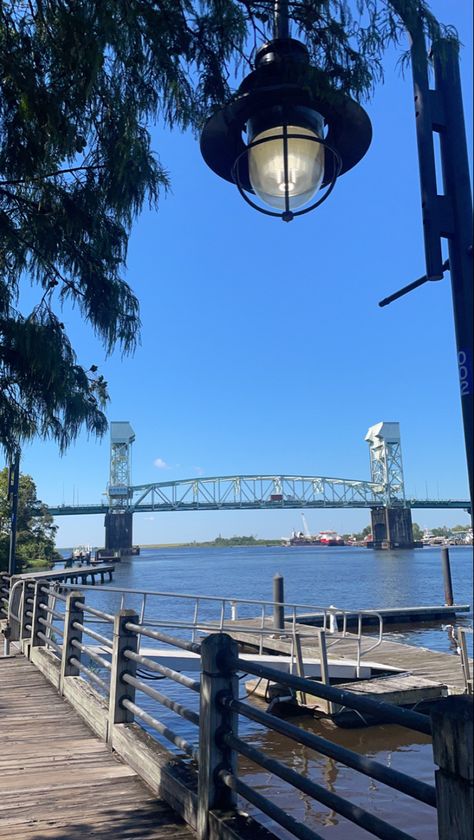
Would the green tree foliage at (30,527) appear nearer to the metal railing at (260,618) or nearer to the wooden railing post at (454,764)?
the metal railing at (260,618)

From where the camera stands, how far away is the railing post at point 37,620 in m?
9.57

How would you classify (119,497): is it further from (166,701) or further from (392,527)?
(166,701)

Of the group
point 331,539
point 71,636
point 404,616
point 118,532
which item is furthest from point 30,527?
point 331,539

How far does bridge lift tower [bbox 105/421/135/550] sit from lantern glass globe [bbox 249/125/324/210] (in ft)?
347

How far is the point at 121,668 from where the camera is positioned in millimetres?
5270

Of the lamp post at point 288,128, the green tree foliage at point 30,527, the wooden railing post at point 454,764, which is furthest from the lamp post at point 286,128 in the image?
the green tree foliage at point 30,527

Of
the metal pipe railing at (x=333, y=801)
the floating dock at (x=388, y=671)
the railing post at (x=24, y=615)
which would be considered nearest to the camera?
the metal pipe railing at (x=333, y=801)

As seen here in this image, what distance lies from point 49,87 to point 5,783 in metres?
4.50

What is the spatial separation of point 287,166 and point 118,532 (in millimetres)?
114512

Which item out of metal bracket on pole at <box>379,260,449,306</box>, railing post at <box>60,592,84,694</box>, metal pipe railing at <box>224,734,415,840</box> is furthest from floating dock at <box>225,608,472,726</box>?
metal bracket on pole at <box>379,260,449,306</box>

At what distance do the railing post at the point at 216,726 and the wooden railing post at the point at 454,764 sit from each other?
1.70m

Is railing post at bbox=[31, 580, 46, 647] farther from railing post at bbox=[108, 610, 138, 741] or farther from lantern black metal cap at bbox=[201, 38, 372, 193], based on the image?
lantern black metal cap at bbox=[201, 38, 372, 193]

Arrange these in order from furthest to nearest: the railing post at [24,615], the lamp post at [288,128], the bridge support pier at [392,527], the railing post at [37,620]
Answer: the bridge support pier at [392,527]
the railing post at [24,615]
the railing post at [37,620]
the lamp post at [288,128]

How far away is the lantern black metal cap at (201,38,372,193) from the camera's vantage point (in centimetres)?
282
